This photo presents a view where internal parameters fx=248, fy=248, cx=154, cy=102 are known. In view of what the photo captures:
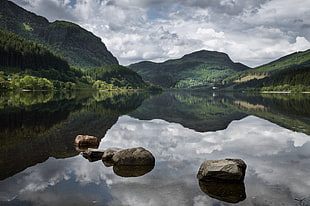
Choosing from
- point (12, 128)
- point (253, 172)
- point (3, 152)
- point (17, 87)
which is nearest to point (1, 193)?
point (3, 152)

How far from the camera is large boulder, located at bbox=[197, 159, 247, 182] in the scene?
14.9 m

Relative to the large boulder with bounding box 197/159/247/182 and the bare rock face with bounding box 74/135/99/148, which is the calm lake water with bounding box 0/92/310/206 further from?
the bare rock face with bounding box 74/135/99/148

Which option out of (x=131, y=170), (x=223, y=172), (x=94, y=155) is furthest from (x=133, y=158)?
(x=223, y=172)

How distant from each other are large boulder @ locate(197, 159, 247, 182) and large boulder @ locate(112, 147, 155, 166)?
4.30 m

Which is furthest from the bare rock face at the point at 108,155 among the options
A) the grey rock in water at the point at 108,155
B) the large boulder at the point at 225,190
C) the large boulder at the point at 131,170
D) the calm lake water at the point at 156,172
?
the large boulder at the point at 225,190

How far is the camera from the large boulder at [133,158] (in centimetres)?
1808

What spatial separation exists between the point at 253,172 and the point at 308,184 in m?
3.27

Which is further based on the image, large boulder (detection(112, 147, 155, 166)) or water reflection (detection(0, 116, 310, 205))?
large boulder (detection(112, 147, 155, 166))

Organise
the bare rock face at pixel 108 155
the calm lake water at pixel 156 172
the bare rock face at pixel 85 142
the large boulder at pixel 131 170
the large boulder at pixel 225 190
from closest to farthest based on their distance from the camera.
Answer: the calm lake water at pixel 156 172, the large boulder at pixel 225 190, the large boulder at pixel 131 170, the bare rock face at pixel 108 155, the bare rock face at pixel 85 142

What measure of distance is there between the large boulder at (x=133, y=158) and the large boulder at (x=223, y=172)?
14.1ft

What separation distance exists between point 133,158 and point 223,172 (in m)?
6.55

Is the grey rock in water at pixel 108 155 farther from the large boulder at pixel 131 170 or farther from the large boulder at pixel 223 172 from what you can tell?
the large boulder at pixel 223 172

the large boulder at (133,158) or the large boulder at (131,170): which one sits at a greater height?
the large boulder at (133,158)

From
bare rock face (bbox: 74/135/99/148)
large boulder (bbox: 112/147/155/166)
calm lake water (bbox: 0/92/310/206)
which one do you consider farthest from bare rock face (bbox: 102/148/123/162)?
bare rock face (bbox: 74/135/99/148)
